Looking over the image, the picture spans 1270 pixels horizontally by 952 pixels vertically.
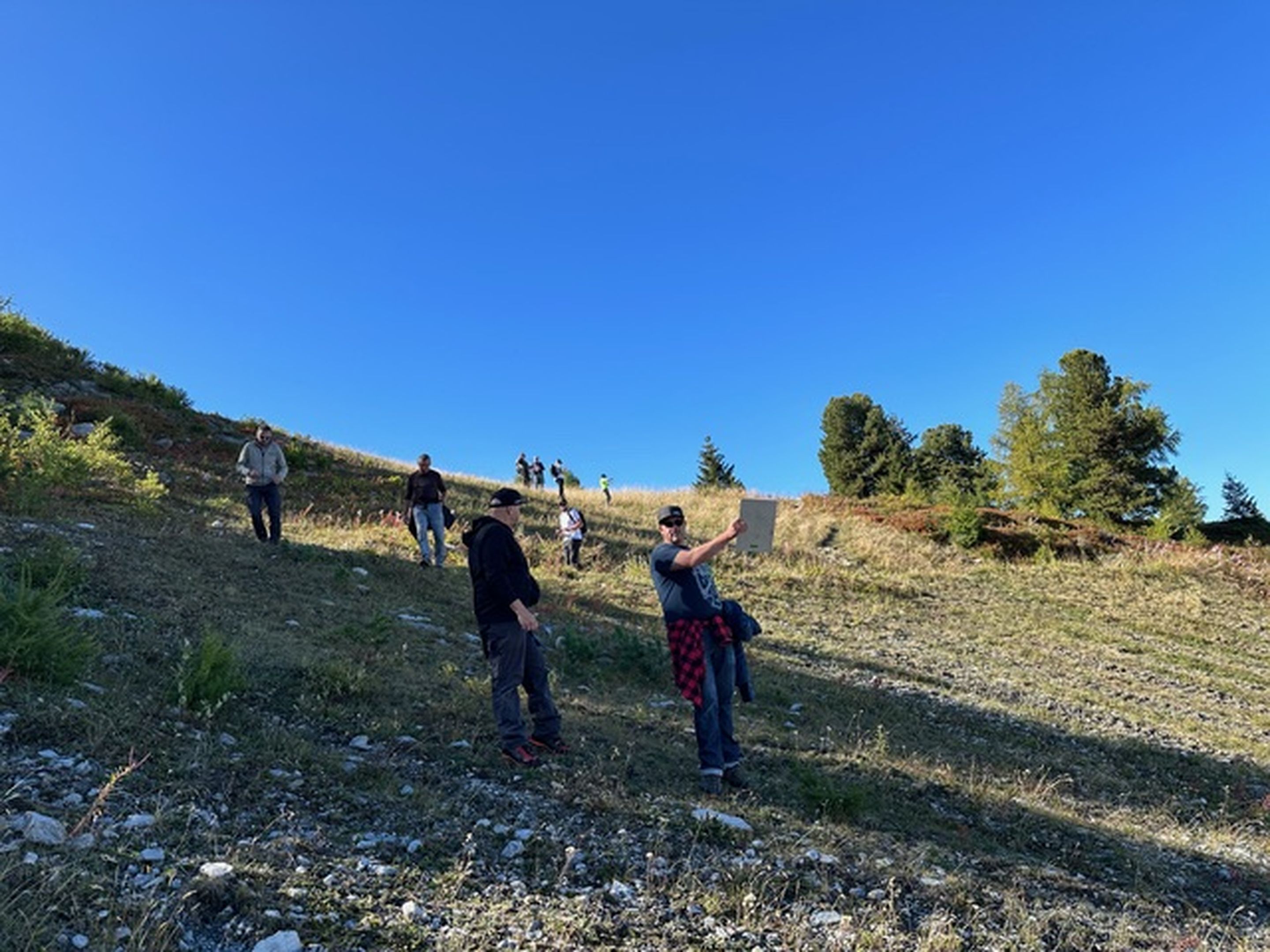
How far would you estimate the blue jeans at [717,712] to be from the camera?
5.22 metres

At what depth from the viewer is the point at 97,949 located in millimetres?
2471

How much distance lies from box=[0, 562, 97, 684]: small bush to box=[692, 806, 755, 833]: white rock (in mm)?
4325

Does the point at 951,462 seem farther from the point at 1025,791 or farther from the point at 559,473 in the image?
the point at 1025,791

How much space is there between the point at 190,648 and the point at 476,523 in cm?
272

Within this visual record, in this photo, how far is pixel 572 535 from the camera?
16359 millimetres

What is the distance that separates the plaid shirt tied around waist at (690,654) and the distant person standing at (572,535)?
1122 centimetres

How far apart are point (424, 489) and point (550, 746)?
7.69 meters

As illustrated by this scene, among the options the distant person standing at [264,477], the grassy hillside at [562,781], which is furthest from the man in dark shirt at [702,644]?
the distant person standing at [264,477]

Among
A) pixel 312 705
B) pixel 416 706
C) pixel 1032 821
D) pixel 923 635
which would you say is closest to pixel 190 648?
pixel 312 705

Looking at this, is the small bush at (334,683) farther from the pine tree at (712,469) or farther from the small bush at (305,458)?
the pine tree at (712,469)

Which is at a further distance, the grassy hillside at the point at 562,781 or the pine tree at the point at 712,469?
the pine tree at the point at 712,469

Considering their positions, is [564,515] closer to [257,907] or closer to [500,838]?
[500,838]

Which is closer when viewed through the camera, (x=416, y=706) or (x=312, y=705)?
(x=312, y=705)

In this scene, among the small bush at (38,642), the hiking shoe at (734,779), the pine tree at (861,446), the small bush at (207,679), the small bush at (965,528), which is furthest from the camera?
the pine tree at (861,446)
